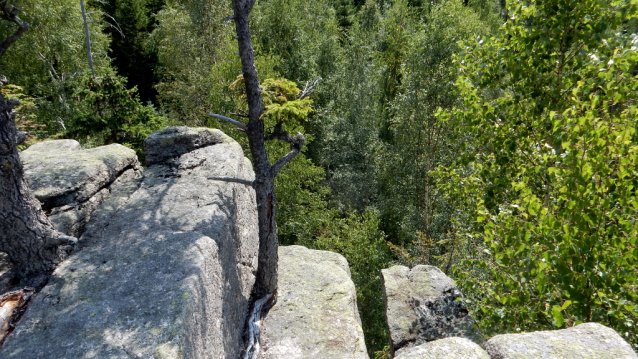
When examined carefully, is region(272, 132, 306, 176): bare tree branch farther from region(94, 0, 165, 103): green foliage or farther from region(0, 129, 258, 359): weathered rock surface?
region(94, 0, 165, 103): green foliage

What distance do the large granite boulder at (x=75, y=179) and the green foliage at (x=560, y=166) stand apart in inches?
306

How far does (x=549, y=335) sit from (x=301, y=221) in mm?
16032

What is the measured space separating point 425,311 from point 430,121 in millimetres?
12473

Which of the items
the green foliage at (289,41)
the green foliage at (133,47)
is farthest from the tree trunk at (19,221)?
the green foliage at (133,47)

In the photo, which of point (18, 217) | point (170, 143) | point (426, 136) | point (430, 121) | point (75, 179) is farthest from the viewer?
point (426, 136)

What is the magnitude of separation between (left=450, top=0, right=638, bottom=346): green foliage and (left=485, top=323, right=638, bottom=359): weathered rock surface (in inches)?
26.0

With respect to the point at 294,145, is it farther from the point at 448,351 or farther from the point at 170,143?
the point at 448,351

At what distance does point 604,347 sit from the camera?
367 cm

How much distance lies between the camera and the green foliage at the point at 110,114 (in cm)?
1260

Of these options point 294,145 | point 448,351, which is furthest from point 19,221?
point 448,351

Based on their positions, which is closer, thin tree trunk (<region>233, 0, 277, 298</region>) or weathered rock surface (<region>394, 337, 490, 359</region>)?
weathered rock surface (<region>394, 337, 490, 359</region>)

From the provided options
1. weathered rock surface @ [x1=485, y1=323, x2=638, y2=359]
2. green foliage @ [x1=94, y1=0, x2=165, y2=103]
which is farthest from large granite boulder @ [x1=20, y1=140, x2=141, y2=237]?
green foliage @ [x1=94, y1=0, x2=165, y2=103]

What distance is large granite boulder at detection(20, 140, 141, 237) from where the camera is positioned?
7.10m

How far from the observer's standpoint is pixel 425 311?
10.1m
